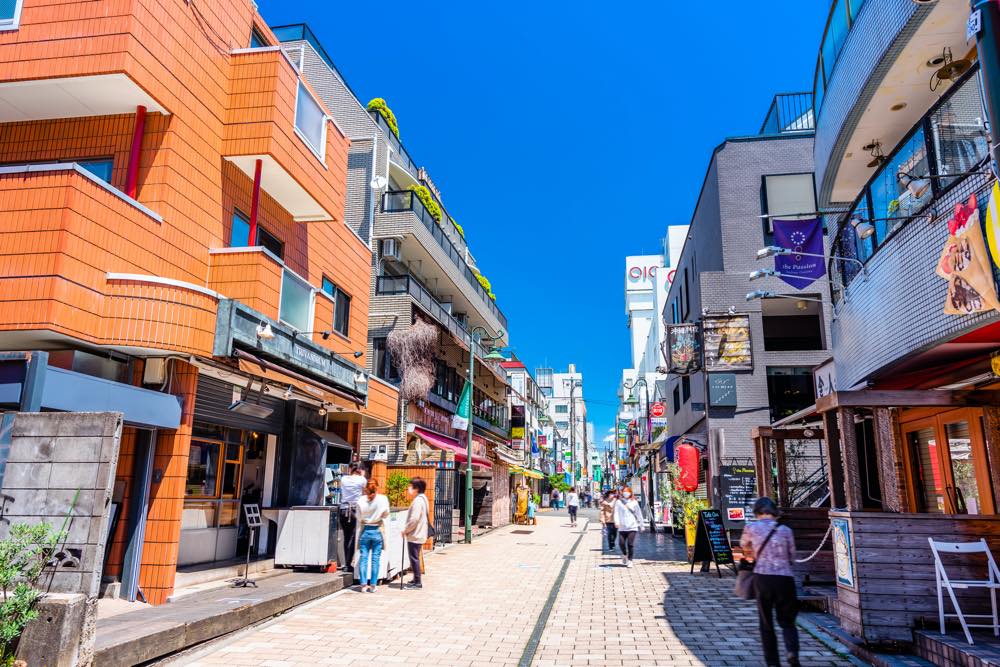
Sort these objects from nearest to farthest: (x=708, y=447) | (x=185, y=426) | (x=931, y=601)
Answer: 1. (x=931, y=601)
2. (x=185, y=426)
3. (x=708, y=447)

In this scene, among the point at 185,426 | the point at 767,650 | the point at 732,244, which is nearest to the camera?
the point at 767,650

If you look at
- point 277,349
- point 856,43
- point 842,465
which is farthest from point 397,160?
point 842,465

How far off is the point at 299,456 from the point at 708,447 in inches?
535

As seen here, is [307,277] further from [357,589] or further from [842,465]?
[842,465]

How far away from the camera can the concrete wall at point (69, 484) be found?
611 cm

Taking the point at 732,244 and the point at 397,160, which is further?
the point at 397,160

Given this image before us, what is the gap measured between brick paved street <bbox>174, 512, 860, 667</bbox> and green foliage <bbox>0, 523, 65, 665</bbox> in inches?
71.1

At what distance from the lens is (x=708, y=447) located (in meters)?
22.2

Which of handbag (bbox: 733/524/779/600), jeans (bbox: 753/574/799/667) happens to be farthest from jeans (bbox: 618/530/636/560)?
jeans (bbox: 753/574/799/667)

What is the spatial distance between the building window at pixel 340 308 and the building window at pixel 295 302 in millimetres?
2992

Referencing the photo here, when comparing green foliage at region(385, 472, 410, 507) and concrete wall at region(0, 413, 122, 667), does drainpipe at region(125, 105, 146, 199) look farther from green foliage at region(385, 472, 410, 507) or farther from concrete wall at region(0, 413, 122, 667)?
green foliage at region(385, 472, 410, 507)

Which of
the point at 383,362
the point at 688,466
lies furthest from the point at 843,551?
the point at 383,362

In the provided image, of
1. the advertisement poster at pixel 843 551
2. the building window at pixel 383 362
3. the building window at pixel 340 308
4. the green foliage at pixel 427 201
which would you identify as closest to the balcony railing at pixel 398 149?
the green foliage at pixel 427 201

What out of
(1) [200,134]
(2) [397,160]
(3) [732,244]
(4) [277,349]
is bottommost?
(4) [277,349]
